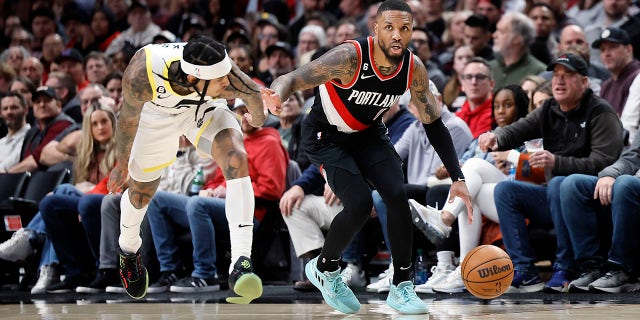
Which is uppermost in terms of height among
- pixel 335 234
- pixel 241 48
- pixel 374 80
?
pixel 241 48

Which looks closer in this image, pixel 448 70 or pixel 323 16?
pixel 448 70

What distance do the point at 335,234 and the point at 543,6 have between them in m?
5.06

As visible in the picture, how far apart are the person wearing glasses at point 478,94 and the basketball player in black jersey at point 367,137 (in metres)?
2.28

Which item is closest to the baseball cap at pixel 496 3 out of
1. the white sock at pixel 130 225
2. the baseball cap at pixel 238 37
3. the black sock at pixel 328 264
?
the baseball cap at pixel 238 37

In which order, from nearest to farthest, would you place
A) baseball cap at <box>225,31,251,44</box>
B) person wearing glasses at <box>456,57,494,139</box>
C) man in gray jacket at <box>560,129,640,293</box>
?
man in gray jacket at <box>560,129,640,293</box>
person wearing glasses at <box>456,57,494,139</box>
baseball cap at <box>225,31,251,44</box>

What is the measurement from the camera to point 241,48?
33.6 feet

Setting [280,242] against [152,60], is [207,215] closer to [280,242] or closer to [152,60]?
[280,242]

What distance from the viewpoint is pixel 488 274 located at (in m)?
6.27

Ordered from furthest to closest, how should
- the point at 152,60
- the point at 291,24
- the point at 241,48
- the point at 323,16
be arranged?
the point at 291,24 → the point at 323,16 → the point at 241,48 → the point at 152,60

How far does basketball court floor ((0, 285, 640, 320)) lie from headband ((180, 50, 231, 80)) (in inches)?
58.5

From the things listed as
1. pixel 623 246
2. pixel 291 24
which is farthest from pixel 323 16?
pixel 623 246

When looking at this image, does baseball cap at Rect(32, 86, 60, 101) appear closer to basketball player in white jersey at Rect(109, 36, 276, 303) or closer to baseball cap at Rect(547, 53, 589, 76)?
basketball player in white jersey at Rect(109, 36, 276, 303)

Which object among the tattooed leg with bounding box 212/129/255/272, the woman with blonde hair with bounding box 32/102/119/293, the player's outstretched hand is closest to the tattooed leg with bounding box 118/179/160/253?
the tattooed leg with bounding box 212/129/255/272

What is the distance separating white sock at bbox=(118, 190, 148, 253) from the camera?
6695mm
